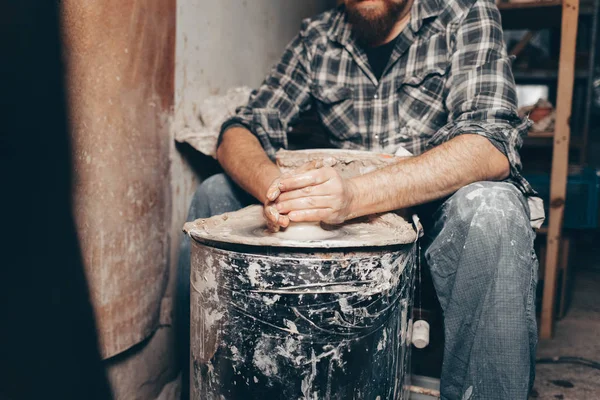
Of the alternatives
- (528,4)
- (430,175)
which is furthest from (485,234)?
(528,4)

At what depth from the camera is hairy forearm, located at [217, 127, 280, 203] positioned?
1.39 meters

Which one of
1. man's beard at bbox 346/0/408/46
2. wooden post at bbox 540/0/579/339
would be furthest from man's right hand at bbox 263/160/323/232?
wooden post at bbox 540/0/579/339

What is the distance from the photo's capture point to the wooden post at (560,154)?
2.14 meters

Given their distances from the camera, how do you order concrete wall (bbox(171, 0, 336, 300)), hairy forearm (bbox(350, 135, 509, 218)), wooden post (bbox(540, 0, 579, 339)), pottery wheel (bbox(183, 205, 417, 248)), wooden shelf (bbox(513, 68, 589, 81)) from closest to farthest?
pottery wheel (bbox(183, 205, 417, 248))
hairy forearm (bbox(350, 135, 509, 218))
concrete wall (bbox(171, 0, 336, 300))
wooden post (bbox(540, 0, 579, 339))
wooden shelf (bbox(513, 68, 589, 81))

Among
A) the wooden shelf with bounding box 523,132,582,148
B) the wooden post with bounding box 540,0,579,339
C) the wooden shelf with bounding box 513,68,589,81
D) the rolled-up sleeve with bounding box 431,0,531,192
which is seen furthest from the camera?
the wooden shelf with bounding box 513,68,589,81

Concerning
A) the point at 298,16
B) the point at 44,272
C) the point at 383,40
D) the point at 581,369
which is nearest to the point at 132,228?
the point at 44,272

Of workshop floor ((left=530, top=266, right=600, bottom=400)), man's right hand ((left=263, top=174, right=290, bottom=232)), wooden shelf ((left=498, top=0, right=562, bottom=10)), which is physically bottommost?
workshop floor ((left=530, top=266, right=600, bottom=400))

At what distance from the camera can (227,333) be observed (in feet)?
3.30

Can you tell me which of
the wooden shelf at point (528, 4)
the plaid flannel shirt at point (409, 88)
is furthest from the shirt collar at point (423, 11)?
the wooden shelf at point (528, 4)

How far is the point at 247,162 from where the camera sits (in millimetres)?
1497

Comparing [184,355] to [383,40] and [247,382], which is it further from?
[383,40]

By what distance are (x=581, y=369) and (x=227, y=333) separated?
156 centimetres

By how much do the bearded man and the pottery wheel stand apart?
0.11ft

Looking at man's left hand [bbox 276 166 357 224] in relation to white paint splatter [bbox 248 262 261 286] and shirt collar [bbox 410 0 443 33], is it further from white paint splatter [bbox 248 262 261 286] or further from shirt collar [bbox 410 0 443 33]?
shirt collar [bbox 410 0 443 33]
